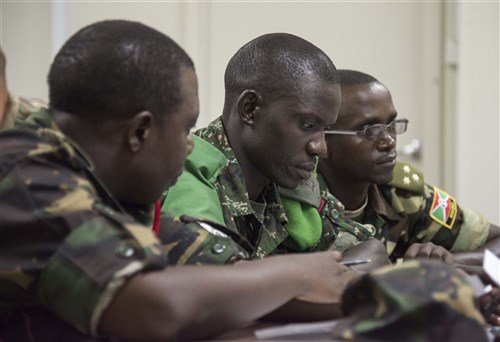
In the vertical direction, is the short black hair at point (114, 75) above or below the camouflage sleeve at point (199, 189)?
above

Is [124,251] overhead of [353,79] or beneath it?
overhead

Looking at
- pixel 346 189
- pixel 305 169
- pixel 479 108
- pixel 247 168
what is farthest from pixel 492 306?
pixel 479 108

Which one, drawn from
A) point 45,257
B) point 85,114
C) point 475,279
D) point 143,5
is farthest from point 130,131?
point 143,5

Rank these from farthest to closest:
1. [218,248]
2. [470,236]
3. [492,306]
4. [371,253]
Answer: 1. [470,236]
2. [371,253]
3. [492,306]
4. [218,248]

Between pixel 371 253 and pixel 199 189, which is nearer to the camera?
pixel 199 189

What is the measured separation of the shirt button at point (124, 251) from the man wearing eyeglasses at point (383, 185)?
1216 mm

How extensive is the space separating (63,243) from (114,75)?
0.82ft

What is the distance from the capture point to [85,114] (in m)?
1.09

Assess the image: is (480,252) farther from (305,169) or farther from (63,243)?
(63,243)

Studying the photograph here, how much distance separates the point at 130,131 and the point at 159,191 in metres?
0.12

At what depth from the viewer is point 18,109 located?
1194 mm

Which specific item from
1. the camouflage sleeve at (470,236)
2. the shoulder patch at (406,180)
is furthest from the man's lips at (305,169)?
the camouflage sleeve at (470,236)

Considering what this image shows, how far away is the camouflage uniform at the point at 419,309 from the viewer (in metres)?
0.87

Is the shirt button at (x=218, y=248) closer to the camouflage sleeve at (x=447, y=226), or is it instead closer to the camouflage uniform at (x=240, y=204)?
the camouflage uniform at (x=240, y=204)
